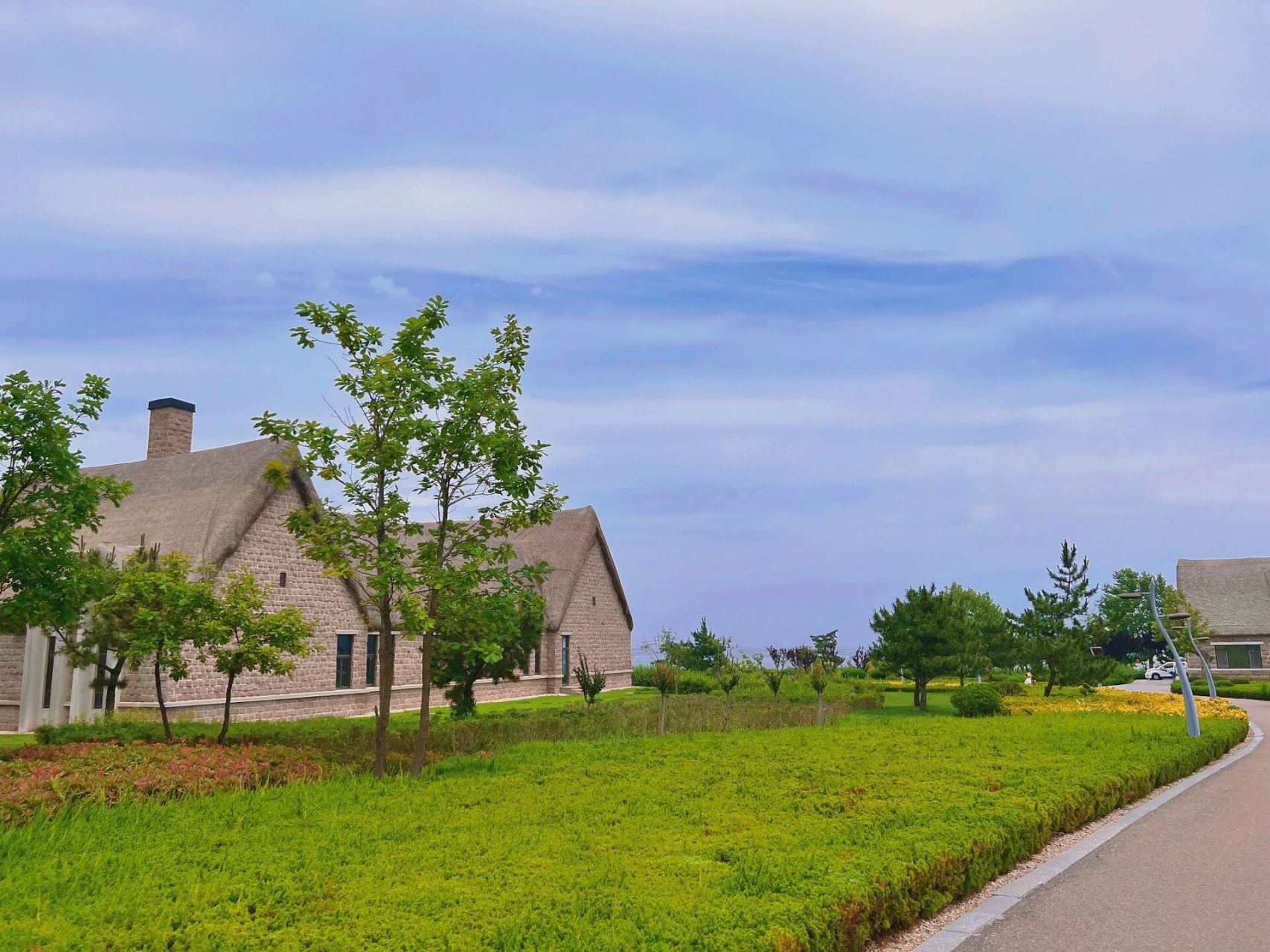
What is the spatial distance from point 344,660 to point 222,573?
4.89 metres

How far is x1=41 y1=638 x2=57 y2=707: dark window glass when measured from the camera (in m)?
21.6

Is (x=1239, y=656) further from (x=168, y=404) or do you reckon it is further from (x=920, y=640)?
(x=168, y=404)

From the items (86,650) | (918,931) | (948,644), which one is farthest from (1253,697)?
(86,650)

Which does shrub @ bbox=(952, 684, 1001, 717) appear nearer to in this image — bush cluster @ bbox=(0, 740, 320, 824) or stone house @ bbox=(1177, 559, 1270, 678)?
bush cluster @ bbox=(0, 740, 320, 824)

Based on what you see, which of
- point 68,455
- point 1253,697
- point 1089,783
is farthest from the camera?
point 1253,697

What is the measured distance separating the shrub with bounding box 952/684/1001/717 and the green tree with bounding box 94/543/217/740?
20.4 meters

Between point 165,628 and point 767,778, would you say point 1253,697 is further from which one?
point 165,628

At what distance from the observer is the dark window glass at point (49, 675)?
21594 millimetres

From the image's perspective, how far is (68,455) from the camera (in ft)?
49.8

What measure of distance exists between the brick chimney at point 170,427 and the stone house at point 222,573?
33mm

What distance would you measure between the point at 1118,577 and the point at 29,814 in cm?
9424

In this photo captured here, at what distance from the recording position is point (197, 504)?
24.1 metres

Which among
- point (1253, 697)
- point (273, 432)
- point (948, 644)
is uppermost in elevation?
point (273, 432)

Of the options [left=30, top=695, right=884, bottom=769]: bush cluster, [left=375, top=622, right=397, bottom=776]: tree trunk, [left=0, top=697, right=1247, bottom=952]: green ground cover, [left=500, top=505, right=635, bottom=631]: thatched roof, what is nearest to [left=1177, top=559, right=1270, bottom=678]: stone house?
[left=500, top=505, right=635, bottom=631]: thatched roof
